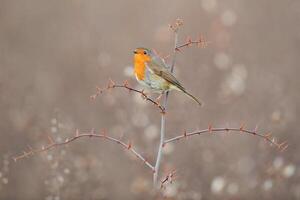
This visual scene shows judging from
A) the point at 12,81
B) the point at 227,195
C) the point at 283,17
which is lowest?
the point at 227,195

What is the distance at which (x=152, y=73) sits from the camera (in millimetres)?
3395

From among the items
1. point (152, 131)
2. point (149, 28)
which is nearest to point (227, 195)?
point (152, 131)

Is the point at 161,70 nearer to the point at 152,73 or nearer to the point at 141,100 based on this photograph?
the point at 152,73

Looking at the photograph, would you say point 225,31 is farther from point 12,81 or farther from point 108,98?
point 12,81

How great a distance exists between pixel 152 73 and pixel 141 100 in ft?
10.6

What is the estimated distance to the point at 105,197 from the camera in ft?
21.5

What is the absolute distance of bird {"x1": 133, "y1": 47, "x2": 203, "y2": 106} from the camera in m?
3.38

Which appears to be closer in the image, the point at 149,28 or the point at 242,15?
the point at 149,28

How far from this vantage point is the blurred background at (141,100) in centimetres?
652

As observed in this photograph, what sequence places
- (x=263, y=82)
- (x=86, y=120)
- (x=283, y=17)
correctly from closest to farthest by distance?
(x=86, y=120)
(x=263, y=82)
(x=283, y=17)

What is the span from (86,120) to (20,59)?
98cm

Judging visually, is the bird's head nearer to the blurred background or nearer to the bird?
the bird

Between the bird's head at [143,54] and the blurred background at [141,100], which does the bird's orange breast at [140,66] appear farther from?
the blurred background at [141,100]

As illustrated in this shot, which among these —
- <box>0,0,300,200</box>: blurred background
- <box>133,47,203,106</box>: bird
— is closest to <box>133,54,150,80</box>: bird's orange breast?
<box>133,47,203,106</box>: bird
